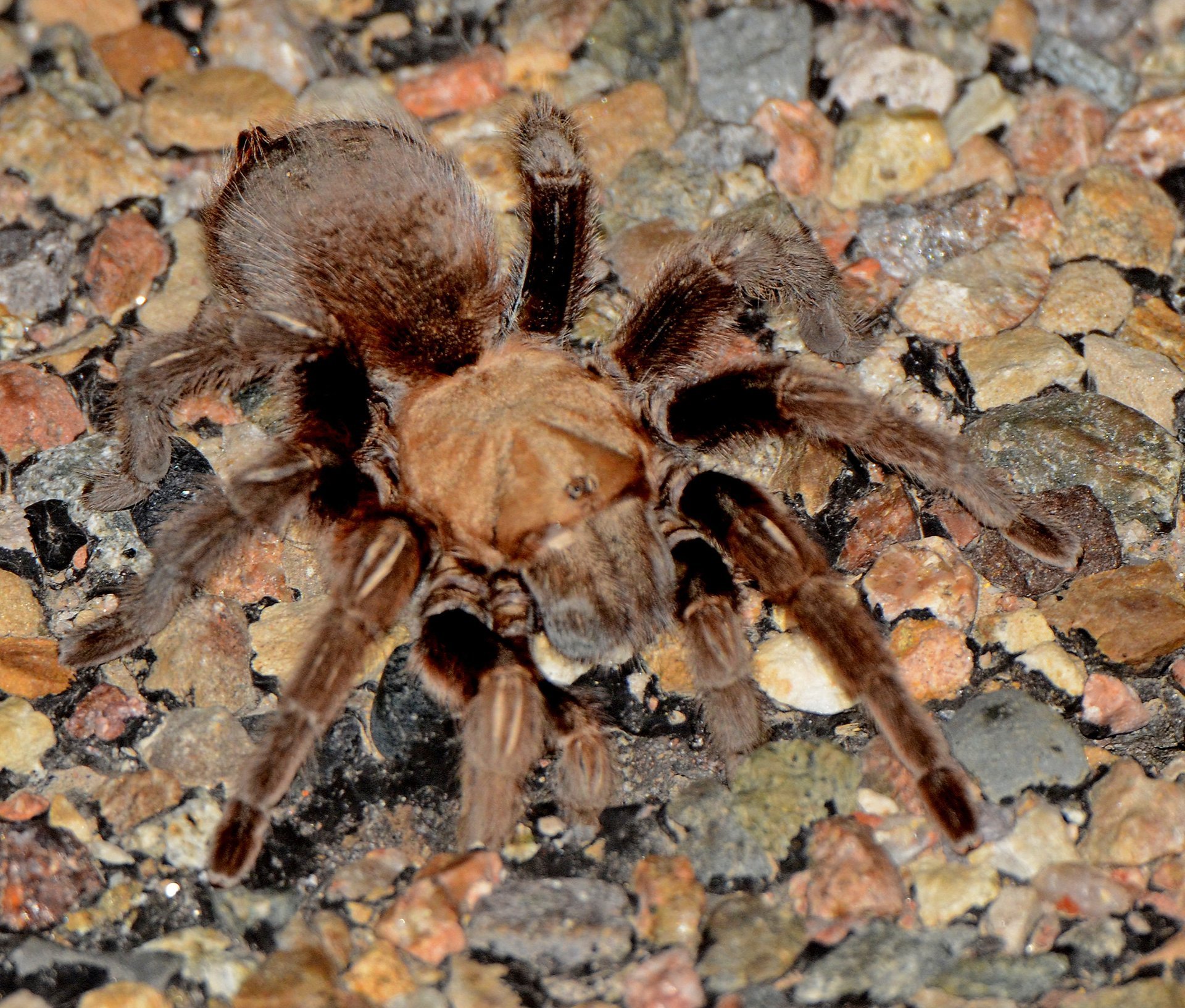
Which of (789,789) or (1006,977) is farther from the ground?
(789,789)

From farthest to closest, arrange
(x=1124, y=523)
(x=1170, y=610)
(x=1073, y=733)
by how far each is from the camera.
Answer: (x=1124, y=523) < (x=1170, y=610) < (x=1073, y=733)

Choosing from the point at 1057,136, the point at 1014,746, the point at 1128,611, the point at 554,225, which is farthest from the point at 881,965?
the point at 1057,136

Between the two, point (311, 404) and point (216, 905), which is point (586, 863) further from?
point (311, 404)

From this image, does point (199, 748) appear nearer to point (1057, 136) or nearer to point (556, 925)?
point (556, 925)

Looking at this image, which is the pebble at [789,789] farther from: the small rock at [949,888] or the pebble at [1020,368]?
the pebble at [1020,368]

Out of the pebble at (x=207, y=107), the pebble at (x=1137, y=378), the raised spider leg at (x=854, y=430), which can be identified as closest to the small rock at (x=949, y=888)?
the raised spider leg at (x=854, y=430)

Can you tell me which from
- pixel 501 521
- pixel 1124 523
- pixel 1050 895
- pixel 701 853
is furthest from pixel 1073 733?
pixel 501 521

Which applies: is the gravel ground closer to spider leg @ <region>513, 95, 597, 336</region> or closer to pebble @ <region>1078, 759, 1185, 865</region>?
pebble @ <region>1078, 759, 1185, 865</region>
